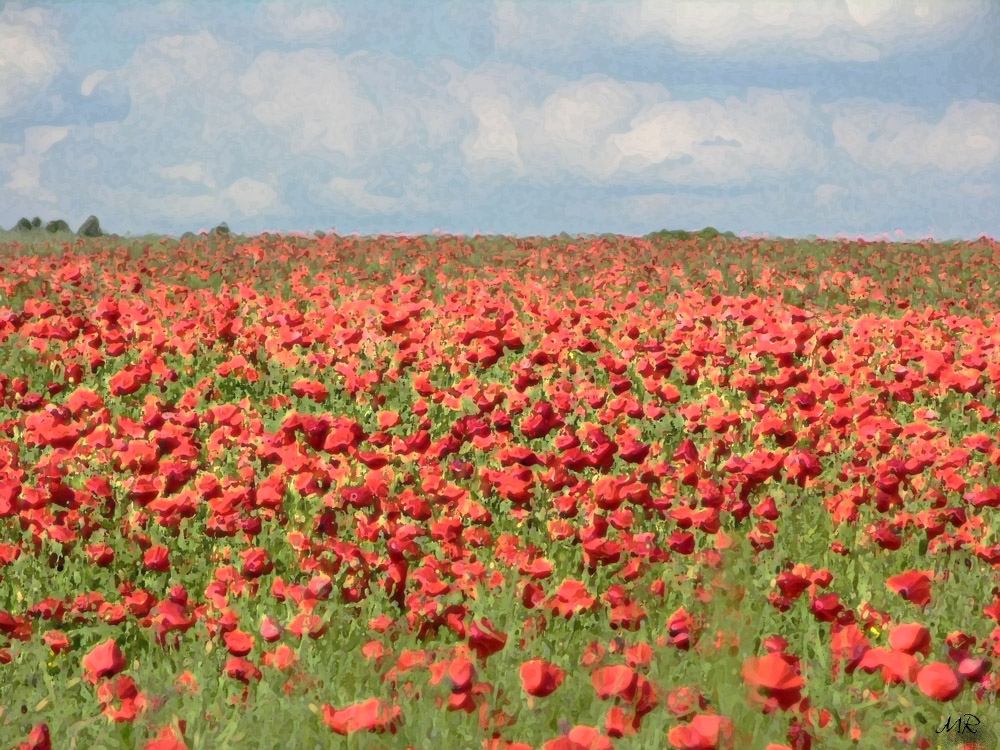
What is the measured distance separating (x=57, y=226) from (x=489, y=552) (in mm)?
28781

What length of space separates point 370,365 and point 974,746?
6028 mm

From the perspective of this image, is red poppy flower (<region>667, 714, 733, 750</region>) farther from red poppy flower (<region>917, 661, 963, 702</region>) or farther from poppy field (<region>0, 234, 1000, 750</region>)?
red poppy flower (<region>917, 661, 963, 702</region>)

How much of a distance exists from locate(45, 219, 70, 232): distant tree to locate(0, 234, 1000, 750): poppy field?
22.9 metres

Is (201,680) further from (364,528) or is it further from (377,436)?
(377,436)

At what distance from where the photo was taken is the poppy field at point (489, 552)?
2.91 meters

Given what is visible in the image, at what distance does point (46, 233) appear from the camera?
2856 centimetres

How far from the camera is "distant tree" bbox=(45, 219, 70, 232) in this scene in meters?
30.3

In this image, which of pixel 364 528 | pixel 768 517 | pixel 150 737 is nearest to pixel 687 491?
pixel 768 517

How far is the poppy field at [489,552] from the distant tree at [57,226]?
2294 centimetres
